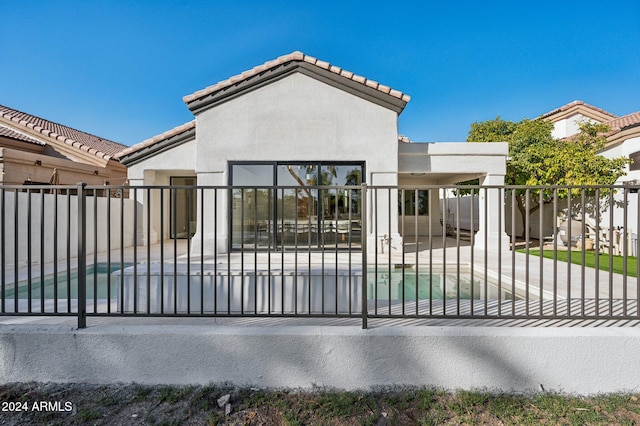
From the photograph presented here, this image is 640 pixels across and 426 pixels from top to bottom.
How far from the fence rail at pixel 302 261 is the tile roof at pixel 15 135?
5643 millimetres

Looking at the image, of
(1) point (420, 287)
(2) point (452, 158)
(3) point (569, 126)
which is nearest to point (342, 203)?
(1) point (420, 287)

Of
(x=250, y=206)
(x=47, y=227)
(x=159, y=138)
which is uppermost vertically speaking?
(x=159, y=138)

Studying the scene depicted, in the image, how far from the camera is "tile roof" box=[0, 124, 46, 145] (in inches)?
496

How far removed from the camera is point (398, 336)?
9.41ft

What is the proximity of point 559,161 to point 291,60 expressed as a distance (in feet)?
33.4

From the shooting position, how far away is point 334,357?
9.50 feet

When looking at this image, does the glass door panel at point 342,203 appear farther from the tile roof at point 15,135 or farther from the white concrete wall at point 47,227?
the tile roof at point 15,135

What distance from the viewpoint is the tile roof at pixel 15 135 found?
1259 centimetres

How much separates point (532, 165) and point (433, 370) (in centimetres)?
1218

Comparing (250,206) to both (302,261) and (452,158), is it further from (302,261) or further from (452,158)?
(452,158)

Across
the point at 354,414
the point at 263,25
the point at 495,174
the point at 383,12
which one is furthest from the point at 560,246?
the point at 263,25

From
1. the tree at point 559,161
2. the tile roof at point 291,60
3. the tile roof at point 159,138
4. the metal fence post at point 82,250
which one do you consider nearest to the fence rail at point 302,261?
the metal fence post at point 82,250

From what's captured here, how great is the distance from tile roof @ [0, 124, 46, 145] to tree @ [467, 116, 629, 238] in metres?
20.1

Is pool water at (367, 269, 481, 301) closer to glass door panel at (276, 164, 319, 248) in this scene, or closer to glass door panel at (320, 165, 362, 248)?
glass door panel at (320, 165, 362, 248)
